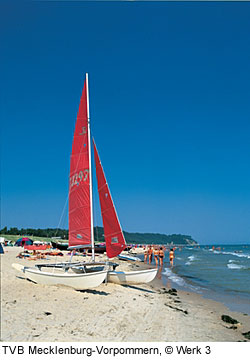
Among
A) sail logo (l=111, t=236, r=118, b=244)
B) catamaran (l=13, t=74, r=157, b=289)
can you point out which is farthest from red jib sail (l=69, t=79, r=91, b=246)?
sail logo (l=111, t=236, r=118, b=244)

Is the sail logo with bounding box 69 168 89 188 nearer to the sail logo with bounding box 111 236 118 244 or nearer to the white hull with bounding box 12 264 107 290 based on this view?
the sail logo with bounding box 111 236 118 244

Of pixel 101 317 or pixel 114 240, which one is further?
pixel 114 240

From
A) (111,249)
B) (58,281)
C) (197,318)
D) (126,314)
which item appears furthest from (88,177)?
(197,318)

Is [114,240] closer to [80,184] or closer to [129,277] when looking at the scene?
[129,277]

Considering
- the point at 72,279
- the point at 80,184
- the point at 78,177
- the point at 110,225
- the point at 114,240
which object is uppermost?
the point at 78,177

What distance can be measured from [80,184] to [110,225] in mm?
2547

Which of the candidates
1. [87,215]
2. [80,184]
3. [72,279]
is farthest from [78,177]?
[72,279]

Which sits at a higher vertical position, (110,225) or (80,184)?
(80,184)

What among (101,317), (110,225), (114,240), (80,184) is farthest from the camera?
(80,184)

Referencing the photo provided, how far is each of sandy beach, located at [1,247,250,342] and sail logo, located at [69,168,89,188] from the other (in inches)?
199

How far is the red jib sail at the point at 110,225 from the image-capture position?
13.1 metres

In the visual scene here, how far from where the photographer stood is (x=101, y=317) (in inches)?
317

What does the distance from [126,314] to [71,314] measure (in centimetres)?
186
